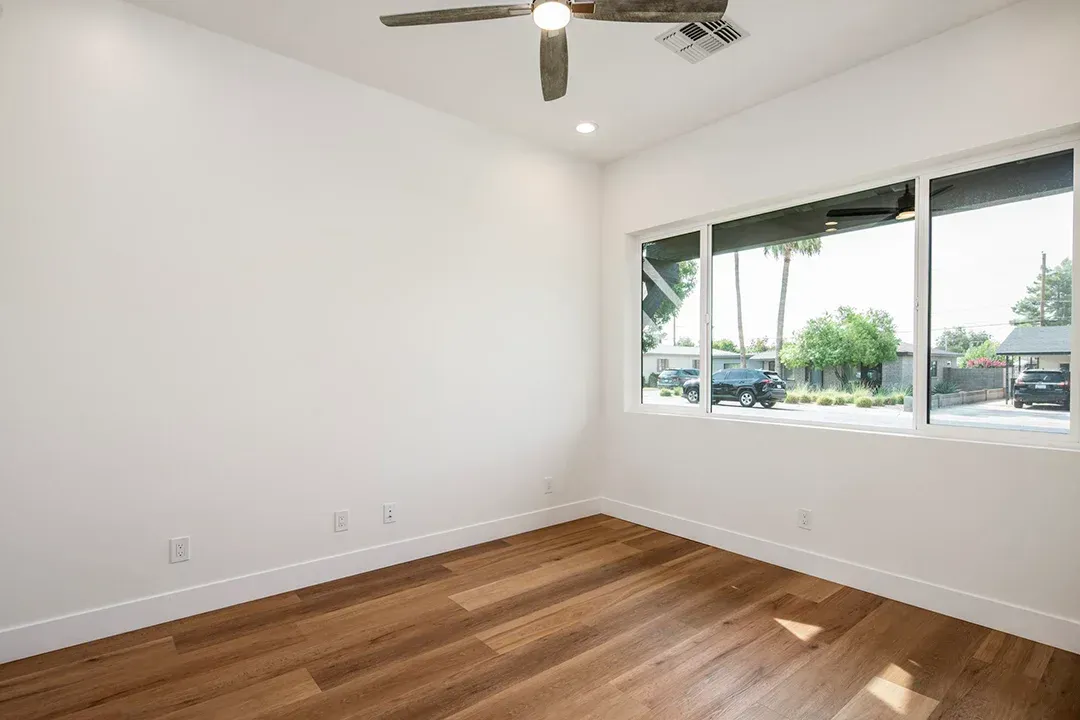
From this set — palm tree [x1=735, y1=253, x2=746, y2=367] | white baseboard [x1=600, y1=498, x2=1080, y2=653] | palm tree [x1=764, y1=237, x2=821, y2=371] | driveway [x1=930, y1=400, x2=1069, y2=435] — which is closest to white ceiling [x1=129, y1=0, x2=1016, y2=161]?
palm tree [x1=764, y1=237, x2=821, y2=371]

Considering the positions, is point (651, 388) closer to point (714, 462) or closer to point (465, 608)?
point (714, 462)

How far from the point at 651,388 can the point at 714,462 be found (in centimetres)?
87

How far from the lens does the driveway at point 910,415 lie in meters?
2.60

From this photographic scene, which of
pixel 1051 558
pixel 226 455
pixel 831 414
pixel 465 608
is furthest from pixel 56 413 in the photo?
pixel 1051 558

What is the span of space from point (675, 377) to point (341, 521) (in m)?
2.57

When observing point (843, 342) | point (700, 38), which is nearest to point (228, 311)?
point (700, 38)

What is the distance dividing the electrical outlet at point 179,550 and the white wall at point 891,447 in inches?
118

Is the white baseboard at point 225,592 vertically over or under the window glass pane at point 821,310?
under

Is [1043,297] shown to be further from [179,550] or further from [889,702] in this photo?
[179,550]

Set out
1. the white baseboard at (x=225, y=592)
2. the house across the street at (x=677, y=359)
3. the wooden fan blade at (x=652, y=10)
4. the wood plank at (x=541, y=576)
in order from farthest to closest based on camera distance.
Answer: the house across the street at (x=677, y=359) < the wood plank at (x=541, y=576) < the white baseboard at (x=225, y=592) < the wooden fan blade at (x=652, y=10)

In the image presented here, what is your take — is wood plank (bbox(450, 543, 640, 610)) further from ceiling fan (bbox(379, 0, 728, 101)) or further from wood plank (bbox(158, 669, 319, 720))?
ceiling fan (bbox(379, 0, 728, 101))

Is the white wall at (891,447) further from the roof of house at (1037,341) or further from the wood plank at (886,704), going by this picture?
the wood plank at (886,704)

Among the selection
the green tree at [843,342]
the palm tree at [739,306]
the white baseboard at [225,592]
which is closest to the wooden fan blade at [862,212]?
the green tree at [843,342]

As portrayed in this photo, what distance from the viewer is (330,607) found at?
113 inches
